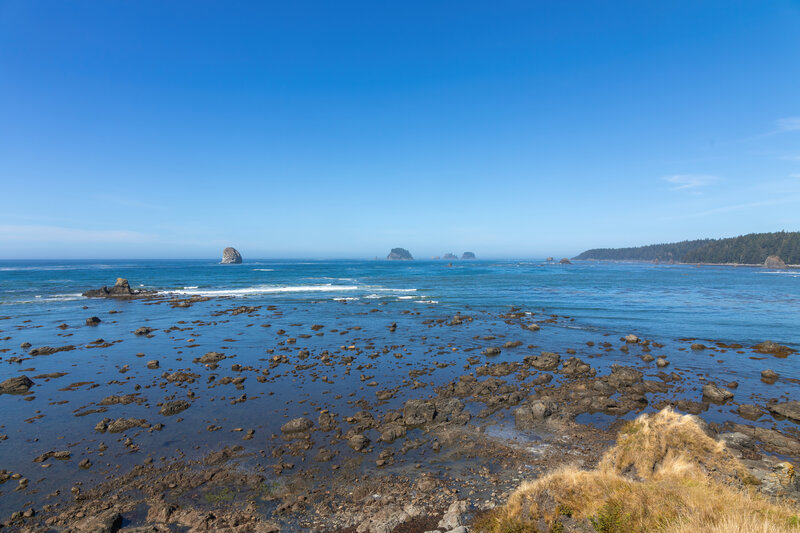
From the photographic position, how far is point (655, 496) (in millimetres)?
8820

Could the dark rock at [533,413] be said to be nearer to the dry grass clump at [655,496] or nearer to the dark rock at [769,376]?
the dry grass clump at [655,496]

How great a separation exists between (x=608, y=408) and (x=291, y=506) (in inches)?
617

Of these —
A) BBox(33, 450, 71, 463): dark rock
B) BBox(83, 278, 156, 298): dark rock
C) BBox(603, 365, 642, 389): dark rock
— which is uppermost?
BBox(83, 278, 156, 298): dark rock

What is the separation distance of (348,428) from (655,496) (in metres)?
11.4

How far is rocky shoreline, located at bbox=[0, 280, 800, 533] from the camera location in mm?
10570

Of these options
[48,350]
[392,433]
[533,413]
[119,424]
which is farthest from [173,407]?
[48,350]

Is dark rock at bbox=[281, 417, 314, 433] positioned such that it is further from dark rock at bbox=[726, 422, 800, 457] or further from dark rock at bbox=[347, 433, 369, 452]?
dark rock at bbox=[726, 422, 800, 457]

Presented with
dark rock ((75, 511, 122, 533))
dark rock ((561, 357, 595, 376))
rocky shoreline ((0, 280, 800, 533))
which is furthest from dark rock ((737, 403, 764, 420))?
dark rock ((75, 511, 122, 533))

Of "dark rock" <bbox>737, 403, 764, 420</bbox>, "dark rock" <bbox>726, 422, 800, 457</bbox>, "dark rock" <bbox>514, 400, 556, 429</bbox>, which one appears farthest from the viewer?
"dark rock" <bbox>737, 403, 764, 420</bbox>

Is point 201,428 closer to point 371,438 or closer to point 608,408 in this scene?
point 371,438

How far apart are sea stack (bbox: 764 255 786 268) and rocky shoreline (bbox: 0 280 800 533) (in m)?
200

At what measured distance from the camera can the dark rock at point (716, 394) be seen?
18438 millimetres

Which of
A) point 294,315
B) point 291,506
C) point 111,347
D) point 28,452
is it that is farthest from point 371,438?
point 294,315

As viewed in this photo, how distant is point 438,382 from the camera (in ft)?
70.7
